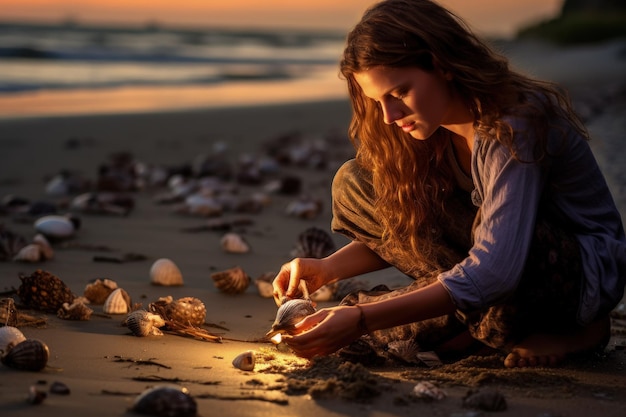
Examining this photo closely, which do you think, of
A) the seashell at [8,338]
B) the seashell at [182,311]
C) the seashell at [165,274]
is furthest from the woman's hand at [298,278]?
A: the seashell at [8,338]

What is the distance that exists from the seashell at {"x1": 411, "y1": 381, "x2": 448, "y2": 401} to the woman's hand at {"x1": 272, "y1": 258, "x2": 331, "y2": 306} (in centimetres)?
83

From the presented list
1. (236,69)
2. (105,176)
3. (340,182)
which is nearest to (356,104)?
(340,182)

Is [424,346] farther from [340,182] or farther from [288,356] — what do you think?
[340,182]

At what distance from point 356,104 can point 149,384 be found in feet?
4.13

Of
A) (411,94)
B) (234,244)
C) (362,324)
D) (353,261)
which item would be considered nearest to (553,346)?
(362,324)

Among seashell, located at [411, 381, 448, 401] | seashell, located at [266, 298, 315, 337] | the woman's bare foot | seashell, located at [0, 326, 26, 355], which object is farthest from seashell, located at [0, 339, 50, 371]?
the woman's bare foot

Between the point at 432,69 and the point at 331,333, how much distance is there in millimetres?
900

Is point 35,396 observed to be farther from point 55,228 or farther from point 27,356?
point 55,228

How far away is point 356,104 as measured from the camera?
10.7 feet

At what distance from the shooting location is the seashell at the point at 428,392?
2.56 m

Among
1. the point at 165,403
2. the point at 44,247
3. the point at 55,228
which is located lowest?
the point at 165,403

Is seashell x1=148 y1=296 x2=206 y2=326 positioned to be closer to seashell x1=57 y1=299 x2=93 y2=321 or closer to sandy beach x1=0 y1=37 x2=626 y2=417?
sandy beach x1=0 y1=37 x2=626 y2=417

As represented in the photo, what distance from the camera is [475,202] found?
9.55 ft

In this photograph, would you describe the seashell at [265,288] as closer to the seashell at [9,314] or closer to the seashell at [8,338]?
the seashell at [9,314]
